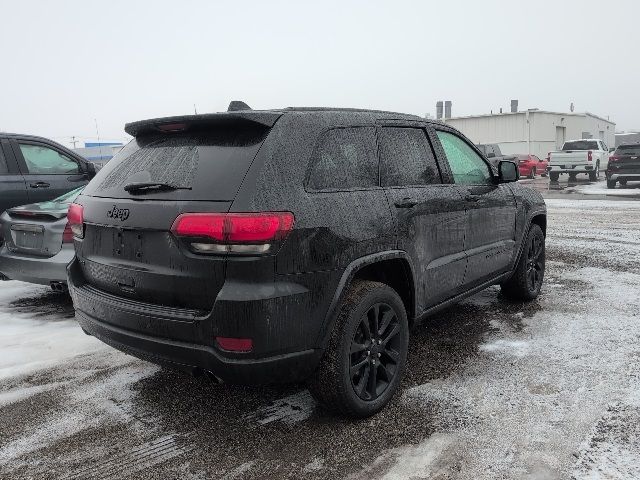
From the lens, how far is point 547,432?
2980mm

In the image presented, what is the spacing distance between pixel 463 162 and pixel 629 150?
61.3 ft

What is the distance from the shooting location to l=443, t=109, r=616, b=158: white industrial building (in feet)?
133

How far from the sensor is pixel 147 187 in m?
2.88

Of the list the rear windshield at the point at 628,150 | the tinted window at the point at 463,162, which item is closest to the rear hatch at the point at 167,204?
the tinted window at the point at 463,162

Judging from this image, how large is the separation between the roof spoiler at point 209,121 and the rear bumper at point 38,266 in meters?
2.48

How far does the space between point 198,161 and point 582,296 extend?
15.2 ft

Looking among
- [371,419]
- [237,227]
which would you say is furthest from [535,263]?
[237,227]

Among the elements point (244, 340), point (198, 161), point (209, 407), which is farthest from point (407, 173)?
point (209, 407)

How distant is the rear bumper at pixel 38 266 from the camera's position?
5.15 m

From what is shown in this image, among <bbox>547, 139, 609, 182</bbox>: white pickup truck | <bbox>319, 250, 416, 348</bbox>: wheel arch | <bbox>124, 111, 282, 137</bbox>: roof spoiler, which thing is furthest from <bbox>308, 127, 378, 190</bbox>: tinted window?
<bbox>547, 139, 609, 182</bbox>: white pickup truck

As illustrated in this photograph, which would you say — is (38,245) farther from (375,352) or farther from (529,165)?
(529,165)

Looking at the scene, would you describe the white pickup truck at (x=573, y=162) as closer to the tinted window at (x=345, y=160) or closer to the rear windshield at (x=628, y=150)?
the rear windshield at (x=628, y=150)

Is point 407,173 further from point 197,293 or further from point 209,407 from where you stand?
point 209,407

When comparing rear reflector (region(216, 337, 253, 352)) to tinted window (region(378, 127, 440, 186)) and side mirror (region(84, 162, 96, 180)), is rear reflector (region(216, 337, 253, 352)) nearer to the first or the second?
tinted window (region(378, 127, 440, 186))
